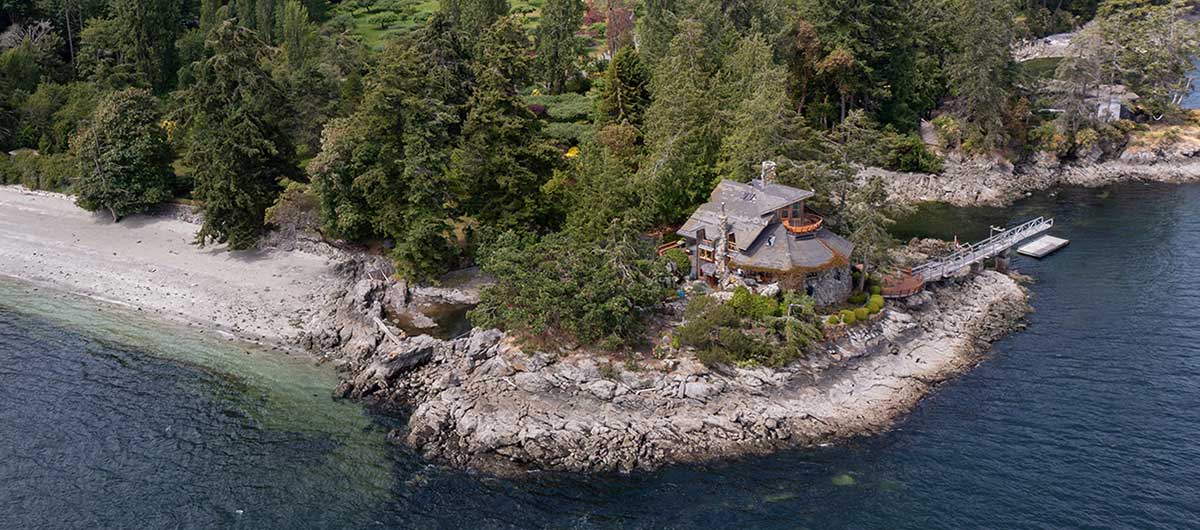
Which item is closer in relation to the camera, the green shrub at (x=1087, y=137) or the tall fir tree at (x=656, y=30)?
the tall fir tree at (x=656, y=30)

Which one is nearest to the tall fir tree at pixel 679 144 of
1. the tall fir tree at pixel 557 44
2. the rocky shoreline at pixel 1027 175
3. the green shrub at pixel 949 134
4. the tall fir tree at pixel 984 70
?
the rocky shoreline at pixel 1027 175

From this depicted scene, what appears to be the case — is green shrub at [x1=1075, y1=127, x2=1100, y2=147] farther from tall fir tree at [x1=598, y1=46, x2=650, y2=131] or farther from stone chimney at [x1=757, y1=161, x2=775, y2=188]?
stone chimney at [x1=757, y1=161, x2=775, y2=188]

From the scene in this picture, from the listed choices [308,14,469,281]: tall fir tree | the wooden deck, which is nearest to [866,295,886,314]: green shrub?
the wooden deck

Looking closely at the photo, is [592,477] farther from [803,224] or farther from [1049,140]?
[1049,140]

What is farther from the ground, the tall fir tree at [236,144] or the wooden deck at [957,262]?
the tall fir tree at [236,144]

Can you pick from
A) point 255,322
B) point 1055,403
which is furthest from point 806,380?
point 255,322

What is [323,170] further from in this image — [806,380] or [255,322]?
[806,380]

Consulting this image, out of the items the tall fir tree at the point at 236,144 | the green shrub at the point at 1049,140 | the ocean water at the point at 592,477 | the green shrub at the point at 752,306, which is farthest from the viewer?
the green shrub at the point at 1049,140

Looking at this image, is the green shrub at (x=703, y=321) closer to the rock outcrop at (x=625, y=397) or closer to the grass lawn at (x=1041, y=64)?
the rock outcrop at (x=625, y=397)
